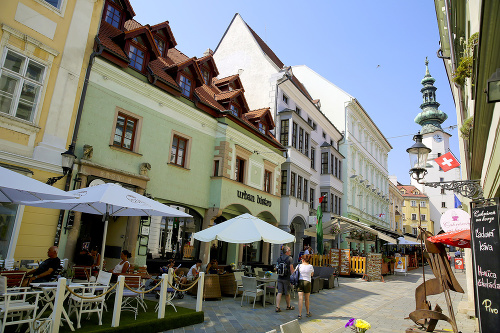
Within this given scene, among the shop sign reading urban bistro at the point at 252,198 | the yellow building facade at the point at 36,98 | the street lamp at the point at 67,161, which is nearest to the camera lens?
the yellow building facade at the point at 36,98

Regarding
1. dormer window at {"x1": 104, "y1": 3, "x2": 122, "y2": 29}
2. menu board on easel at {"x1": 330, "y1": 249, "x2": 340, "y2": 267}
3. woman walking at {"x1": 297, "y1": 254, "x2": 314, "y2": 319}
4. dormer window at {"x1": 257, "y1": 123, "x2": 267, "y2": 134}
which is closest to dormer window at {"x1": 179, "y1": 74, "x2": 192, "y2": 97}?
dormer window at {"x1": 104, "y1": 3, "x2": 122, "y2": 29}

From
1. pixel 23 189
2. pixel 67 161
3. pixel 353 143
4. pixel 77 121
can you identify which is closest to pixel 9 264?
pixel 67 161

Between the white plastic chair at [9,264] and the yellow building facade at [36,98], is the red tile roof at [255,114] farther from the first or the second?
the white plastic chair at [9,264]

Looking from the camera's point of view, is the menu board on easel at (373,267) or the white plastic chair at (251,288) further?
the menu board on easel at (373,267)

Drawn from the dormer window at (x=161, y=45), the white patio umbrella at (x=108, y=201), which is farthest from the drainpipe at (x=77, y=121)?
the dormer window at (x=161, y=45)

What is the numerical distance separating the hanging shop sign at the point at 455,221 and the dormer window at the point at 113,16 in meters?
14.5

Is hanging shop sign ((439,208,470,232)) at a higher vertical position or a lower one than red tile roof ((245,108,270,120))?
lower

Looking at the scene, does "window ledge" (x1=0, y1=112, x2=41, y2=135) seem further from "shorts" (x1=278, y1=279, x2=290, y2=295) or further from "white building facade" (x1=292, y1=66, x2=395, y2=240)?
"white building facade" (x1=292, y1=66, x2=395, y2=240)

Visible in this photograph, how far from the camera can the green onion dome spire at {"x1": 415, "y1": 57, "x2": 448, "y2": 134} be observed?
72944 millimetres

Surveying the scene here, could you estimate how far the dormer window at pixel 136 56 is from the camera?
13895mm

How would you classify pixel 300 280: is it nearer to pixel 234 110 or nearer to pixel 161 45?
pixel 234 110

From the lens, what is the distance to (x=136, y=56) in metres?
14.1

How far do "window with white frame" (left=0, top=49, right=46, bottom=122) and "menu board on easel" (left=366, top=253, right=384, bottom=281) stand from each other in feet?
56.2

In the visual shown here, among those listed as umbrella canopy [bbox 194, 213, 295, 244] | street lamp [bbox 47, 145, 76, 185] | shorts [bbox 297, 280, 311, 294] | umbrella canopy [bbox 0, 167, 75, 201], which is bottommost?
shorts [bbox 297, 280, 311, 294]
